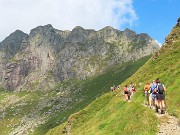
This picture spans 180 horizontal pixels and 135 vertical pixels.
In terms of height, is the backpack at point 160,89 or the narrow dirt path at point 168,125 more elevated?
the backpack at point 160,89

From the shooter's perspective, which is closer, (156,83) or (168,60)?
(156,83)

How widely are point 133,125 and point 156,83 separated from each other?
6352 mm

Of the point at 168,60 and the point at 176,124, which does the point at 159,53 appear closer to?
the point at 168,60

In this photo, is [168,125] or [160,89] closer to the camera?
[168,125]

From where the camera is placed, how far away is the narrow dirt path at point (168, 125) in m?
31.8

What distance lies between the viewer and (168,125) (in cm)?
3356

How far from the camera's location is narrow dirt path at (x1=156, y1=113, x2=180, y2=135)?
104 feet

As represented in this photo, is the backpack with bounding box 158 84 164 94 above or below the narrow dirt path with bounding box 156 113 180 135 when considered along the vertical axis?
above

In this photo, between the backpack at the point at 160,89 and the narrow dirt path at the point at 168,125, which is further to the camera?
the backpack at the point at 160,89

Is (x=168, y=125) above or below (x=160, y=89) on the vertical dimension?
below

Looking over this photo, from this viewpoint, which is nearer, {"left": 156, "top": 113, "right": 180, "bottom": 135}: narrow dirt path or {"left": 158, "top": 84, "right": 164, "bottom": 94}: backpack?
{"left": 156, "top": 113, "right": 180, "bottom": 135}: narrow dirt path

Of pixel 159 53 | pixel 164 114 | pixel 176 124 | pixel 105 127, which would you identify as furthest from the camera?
pixel 159 53

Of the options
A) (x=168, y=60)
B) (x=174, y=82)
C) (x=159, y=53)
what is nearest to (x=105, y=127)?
(x=174, y=82)

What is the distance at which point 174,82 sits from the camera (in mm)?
49906
